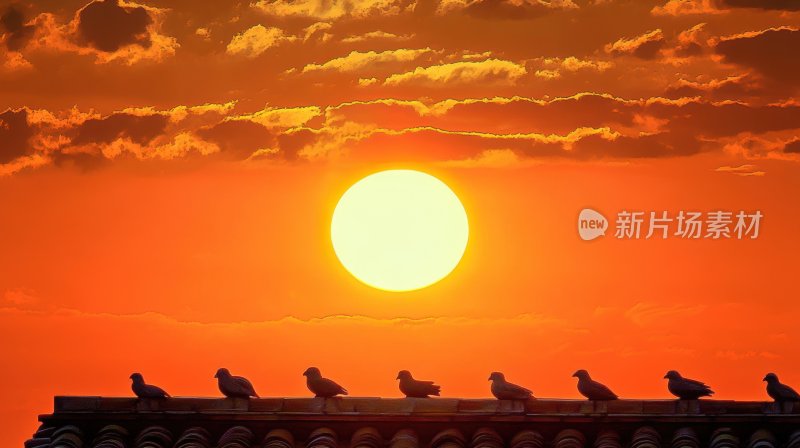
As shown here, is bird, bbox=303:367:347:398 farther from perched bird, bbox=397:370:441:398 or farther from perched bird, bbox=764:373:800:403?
perched bird, bbox=764:373:800:403

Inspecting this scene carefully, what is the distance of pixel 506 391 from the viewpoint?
179ft

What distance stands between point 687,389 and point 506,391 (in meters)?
3.78

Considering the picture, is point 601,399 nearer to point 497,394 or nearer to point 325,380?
point 497,394

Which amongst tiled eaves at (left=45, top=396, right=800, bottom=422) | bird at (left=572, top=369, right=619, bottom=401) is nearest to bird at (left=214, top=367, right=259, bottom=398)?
tiled eaves at (left=45, top=396, right=800, bottom=422)

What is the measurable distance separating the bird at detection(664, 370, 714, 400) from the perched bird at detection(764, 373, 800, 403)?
1.28 m

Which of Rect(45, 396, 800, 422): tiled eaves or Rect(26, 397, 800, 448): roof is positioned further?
Rect(45, 396, 800, 422): tiled eaves

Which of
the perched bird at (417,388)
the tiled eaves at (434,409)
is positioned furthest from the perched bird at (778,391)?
the perched bird at (417,388)

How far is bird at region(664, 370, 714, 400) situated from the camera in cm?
5441

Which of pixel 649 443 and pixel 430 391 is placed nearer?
pixel 649 443

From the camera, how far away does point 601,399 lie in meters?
54.4

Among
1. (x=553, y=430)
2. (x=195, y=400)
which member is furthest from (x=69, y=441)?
(x=553, y=430)

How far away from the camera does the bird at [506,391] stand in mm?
54125

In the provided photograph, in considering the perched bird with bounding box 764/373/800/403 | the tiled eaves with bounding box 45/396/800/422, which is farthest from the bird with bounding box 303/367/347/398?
the perched bird with bounding box 764/373/800/403

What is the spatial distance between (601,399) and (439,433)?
3511mm
